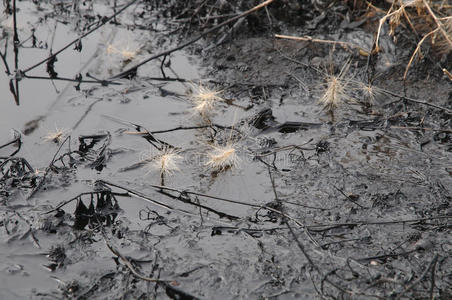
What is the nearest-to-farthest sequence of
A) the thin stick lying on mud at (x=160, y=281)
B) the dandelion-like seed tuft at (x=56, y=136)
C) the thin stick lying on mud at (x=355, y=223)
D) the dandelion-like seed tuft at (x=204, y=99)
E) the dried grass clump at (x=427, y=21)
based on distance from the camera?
the thin stick lying on mud at (x=160, y=281)
the thin stick lying on mud at (x=355, y=223)
the dandelion-like seed tuft at (x=56, y=136)
the dandelion-like seed tuft at (x=204, y=99)
the dried grass clump at (x=427, y=21)

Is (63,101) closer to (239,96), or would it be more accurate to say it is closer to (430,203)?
(239,96)

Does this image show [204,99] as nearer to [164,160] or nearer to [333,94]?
[164,160]

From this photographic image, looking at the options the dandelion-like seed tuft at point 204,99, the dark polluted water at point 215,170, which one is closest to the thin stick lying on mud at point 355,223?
the dark polluted water at point 215,170

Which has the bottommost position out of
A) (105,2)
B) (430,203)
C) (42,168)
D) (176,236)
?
(430,203)

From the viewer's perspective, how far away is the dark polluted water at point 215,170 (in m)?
2.31

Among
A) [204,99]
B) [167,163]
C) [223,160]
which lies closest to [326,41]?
[204,99]

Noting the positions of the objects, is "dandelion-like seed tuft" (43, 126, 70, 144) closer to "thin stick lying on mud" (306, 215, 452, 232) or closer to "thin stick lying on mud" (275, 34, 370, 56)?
"thin stick lying on mud" (306, 215, 452, 232)

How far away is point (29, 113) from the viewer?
3.43 m

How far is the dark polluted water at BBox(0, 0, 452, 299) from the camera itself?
2311mm

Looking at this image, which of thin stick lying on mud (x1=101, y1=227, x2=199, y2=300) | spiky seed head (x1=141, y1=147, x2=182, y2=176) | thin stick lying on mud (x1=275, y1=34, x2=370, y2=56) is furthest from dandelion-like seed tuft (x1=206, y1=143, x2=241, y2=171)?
thin stick lying on mud (x1=275, y1=34, x2=370, y2=56)

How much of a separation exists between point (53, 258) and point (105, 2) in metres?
3.38

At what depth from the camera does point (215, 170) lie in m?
2.98

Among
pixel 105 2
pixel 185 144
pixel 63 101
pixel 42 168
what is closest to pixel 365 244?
pixel 185 144

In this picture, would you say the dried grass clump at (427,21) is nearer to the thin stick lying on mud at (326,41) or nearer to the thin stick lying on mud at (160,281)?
the thin stick lying on mud at (326,41)
